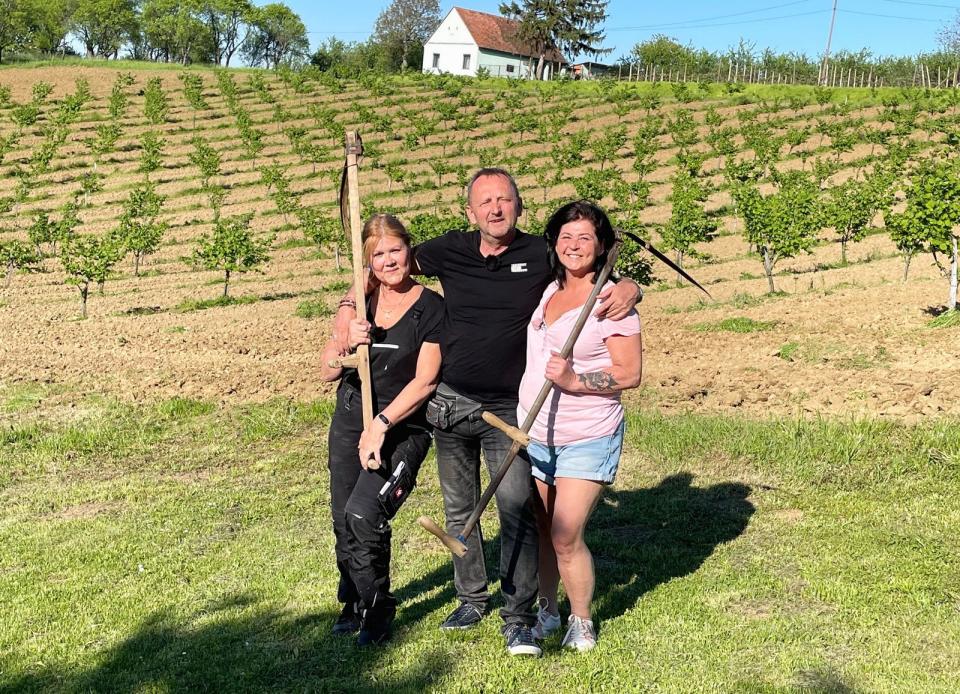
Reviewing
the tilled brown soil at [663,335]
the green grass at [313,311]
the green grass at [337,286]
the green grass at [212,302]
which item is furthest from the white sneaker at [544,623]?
the green grass at [337,286]

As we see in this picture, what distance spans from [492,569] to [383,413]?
1.62 meters

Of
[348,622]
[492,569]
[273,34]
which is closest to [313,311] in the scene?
[492,569]

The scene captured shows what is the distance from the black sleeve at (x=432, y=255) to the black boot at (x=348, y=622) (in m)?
1.60

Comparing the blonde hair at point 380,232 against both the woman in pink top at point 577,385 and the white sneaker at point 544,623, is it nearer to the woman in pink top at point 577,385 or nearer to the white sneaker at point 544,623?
the woman in pink top at point 577,385

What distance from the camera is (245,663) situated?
4.23 m

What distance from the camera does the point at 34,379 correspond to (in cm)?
1037

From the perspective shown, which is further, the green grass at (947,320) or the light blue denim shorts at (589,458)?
the green grass at (947,320)

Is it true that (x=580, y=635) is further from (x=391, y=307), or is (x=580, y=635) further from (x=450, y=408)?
(x=391, y=307)

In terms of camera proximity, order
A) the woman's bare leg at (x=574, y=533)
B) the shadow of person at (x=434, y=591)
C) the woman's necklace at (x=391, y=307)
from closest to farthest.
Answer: the woman's bare leg at (x=574, y=533)
the woman's necklace at (x=391, y=307)
the shadow of person at (x=434, y=591)

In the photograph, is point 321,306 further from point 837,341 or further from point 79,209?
point 79,209

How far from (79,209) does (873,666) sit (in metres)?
30.6

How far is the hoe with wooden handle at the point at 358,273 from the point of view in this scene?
13.1 feet

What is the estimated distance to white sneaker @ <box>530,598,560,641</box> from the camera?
4.29 m

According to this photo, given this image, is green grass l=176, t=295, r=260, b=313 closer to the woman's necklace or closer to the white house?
the woman's necklace
